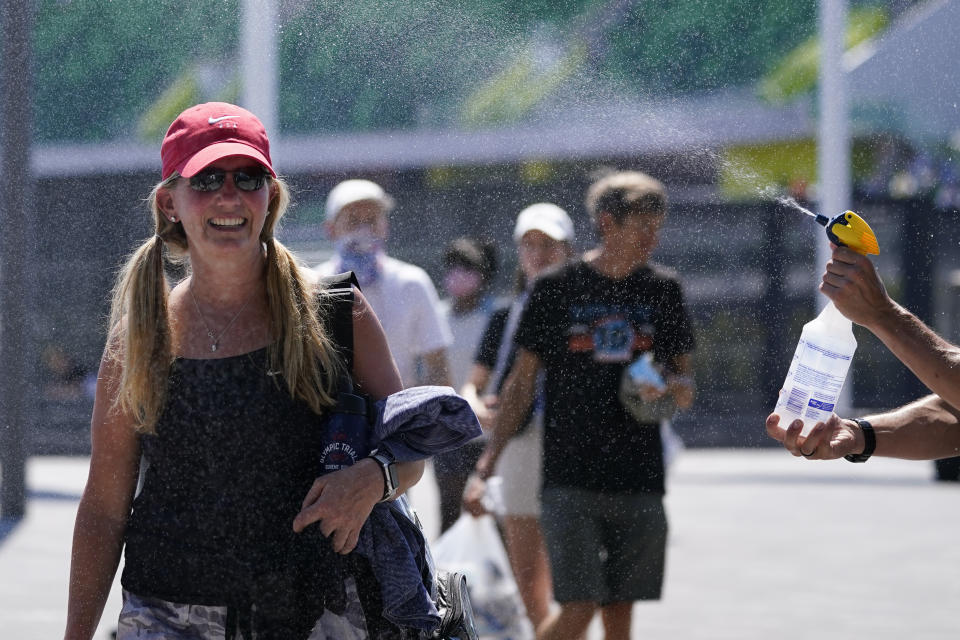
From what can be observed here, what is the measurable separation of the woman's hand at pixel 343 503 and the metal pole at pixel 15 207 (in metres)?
2.85

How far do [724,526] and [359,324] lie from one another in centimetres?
610

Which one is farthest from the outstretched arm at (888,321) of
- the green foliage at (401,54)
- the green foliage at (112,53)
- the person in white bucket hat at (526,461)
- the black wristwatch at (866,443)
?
the green foliage at (112,53)

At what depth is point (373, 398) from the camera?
8.63 ft

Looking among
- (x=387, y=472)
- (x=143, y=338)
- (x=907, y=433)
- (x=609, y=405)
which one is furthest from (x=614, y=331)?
(x=143, y=338)

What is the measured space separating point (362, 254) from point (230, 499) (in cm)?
233

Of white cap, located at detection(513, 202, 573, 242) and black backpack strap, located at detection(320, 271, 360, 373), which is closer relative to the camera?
black backpack strap, located at detection(320, 271, 360, 373)

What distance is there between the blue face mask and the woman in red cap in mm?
2034

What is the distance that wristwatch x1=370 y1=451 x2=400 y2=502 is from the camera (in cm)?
250

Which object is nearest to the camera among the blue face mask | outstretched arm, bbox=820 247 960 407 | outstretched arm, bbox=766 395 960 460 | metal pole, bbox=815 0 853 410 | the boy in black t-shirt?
outstretched arm, bbox=820 247 960 407

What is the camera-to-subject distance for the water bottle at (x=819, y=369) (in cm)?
272

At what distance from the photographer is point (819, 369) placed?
8.93 ft

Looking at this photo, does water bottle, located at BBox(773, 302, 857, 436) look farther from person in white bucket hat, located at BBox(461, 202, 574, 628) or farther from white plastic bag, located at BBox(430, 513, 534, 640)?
white plastic bag, located at BBox(430, 513, 534, 640)

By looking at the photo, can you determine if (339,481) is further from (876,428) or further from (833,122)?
(833,122)

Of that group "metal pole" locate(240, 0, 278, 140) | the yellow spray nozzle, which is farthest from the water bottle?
"metal pole" locate(240, 0, 278, 140)
